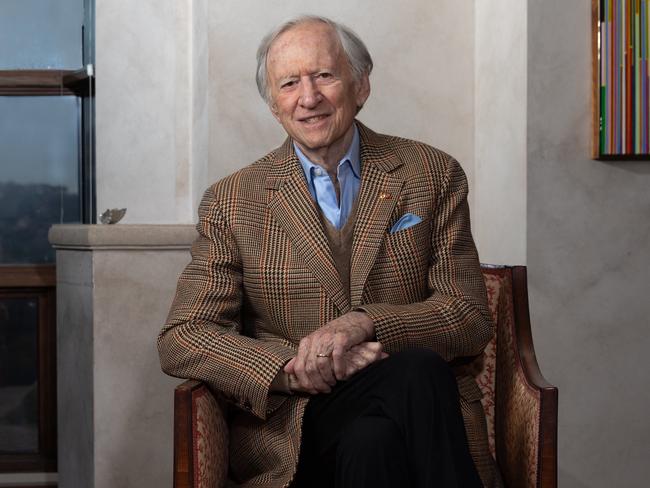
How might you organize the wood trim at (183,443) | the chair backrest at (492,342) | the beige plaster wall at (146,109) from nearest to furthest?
the wood trim at (183,443)
the chair backrest at (492,342)
the beige plaster wall at (146,109)

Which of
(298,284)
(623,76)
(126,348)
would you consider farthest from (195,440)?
(623,76)

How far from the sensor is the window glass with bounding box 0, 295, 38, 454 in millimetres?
3324

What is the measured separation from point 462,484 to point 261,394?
1.44 ft

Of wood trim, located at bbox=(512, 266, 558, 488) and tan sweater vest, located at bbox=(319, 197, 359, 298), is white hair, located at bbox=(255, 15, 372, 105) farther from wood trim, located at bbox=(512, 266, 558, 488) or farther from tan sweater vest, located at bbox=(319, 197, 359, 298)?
wood trim, located at bbox=(512, 266, 558, 488)

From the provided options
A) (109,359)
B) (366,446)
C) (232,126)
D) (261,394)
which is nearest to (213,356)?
(261,394)

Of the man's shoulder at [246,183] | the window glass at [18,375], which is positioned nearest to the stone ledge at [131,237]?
the window glass at [18,375]

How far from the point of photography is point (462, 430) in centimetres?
166

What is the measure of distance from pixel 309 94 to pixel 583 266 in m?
1.17

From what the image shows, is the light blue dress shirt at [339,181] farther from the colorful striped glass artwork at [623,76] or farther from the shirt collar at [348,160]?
the colorful striped glass artwork at [623,76]

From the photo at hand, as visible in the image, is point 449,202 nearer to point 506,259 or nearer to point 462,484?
point 462,484

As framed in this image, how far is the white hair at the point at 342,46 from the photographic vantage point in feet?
6.93

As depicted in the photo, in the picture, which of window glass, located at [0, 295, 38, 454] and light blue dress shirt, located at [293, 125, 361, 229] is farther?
window glass, located at [0, 295, 38, 454]

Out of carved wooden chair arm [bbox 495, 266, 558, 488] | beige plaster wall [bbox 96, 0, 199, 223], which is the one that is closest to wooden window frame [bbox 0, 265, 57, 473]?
beige plaster wall [bbox 96, 0, 199, 223]

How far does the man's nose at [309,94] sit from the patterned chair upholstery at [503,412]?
1.90ft
